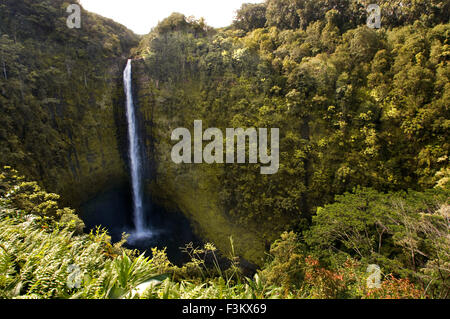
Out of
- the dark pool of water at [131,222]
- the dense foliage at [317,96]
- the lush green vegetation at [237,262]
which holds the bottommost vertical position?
the dark pool of water at [131,222]

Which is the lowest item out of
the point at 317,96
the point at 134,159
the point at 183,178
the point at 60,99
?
the point at 183,178

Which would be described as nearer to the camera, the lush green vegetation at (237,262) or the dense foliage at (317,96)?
the lush green vegetation at (237,262)

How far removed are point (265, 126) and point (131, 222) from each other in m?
12.6

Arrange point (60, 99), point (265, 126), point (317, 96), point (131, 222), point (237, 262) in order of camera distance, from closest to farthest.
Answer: point (237, 262) → point (317, 96) → point (265, 126) → point (60, 99) → point (131, 222)

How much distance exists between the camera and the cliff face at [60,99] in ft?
40.8

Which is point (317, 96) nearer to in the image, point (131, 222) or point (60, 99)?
point (131, 222)

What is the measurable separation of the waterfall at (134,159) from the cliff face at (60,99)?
733mm

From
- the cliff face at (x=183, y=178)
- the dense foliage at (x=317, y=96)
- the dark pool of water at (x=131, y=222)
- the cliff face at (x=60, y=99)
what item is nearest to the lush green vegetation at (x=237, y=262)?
the dense foliage at (x=317, y=96)

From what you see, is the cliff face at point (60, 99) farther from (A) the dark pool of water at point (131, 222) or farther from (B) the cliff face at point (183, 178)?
(B) the cliff face at point (183, 178)

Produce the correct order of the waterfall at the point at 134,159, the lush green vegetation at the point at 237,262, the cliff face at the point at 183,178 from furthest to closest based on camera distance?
the waterfall at the point at 134,159 < the cliff face at the point at 183,178 < the lush green vegetation at the point at 237,262

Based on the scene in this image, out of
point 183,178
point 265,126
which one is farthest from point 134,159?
point 265,126

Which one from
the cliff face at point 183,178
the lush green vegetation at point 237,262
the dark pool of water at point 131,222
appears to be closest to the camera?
the lush green vegetation at point 237,262

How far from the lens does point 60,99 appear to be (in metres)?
15.0

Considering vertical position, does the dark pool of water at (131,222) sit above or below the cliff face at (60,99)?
below
